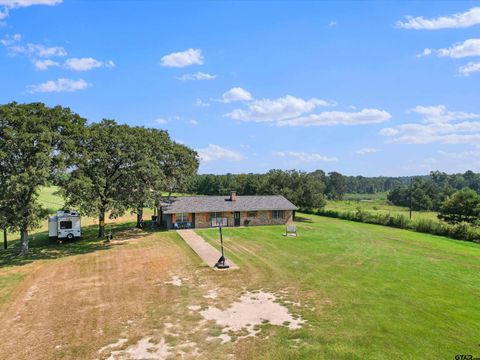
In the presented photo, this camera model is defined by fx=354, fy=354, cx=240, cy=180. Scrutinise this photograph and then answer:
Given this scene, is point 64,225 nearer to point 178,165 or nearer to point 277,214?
Answer: point 178,165

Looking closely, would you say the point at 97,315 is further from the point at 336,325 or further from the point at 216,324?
the point at 336,325

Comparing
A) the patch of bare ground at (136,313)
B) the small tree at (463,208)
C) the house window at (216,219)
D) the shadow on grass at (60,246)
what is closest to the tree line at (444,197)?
the small tree at (463,208)

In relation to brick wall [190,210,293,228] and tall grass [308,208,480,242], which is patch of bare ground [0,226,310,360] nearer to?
brick wall [190,210,293,228]

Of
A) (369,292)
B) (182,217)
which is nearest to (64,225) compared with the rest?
(182,217)

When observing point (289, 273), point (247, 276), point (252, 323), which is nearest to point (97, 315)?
point (252, 323)

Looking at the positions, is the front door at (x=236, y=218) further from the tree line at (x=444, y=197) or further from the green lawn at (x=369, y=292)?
the tree line at (x=444, y=197)
